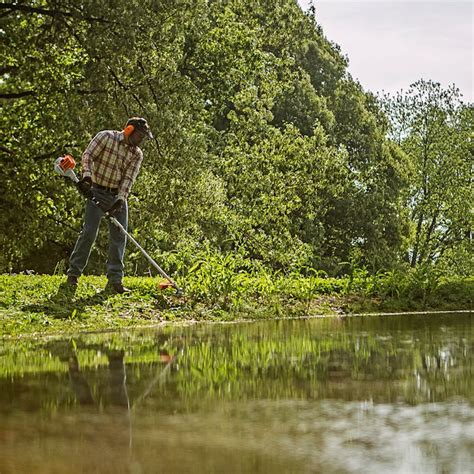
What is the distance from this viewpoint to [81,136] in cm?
1372

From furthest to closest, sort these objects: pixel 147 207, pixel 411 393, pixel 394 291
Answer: pixel 147 207, pixel 394 291, pixel 411 393

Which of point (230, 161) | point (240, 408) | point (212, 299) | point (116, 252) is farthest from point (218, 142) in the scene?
point (240, 408)

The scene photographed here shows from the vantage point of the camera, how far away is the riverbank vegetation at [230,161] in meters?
10.7

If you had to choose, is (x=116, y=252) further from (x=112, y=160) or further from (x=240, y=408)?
(x=240, y=408)

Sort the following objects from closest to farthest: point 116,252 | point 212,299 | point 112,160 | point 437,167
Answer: point 112,160, point 116,252, point 212,299, point 437,167

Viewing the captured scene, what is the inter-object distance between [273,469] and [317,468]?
0.10 meters

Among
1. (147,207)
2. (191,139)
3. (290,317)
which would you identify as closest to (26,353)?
(290,317)

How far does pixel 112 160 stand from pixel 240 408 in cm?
644

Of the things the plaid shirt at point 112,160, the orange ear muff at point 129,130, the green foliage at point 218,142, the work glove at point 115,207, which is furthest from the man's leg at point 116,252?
the green foliage at point 218,142

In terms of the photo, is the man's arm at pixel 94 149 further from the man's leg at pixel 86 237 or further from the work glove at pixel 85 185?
the man's leg at pixel 86 237

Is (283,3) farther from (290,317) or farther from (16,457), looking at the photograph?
(16,457)

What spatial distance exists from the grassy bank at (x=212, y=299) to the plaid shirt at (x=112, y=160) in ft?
4.03

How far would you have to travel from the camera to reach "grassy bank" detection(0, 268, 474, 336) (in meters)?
7.66

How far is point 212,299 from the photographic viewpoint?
9.65 meters
